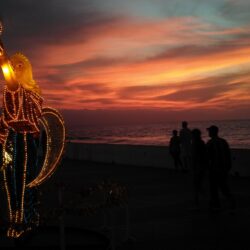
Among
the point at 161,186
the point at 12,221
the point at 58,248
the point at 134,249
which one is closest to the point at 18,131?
the point at 12,221

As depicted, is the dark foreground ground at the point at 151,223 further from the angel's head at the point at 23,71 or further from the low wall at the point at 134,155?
the low wall at the point at 134,155

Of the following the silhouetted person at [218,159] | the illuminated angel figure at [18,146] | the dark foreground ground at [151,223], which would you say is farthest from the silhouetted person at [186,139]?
the illuminated angel figure at [18,146]

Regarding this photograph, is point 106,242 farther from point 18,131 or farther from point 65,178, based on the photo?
point 65,178

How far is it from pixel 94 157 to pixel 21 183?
1874 cm

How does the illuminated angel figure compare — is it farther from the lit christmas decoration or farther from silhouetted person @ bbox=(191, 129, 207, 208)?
silhouetted person @ bbox=(191, 129, 207, 208)

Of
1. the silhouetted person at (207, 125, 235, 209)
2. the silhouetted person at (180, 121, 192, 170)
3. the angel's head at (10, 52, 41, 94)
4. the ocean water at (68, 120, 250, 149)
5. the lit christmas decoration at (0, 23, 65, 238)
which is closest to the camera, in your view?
the lit christmas decoration at (0, 23, 65, 238)

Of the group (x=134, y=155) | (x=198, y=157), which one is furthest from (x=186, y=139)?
(x=134, y=155)

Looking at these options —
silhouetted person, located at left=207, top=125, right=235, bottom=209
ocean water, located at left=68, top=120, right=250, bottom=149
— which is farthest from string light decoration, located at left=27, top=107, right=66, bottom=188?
ocean water, located at left=68, top=120, right=250, bottom=149

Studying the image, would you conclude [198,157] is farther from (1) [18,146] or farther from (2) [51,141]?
(1) [18,146]

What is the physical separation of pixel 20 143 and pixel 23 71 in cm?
102

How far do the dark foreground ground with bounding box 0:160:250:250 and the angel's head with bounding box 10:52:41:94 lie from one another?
1462mm

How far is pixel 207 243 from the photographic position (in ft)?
24.1

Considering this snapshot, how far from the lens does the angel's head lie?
680 centimetres

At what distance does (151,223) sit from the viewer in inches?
349
